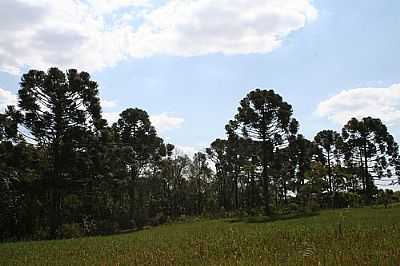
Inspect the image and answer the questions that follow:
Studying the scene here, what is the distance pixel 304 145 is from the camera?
234ft

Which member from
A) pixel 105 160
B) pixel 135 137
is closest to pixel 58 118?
pixel 105 160

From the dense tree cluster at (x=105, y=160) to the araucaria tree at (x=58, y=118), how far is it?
0.08m

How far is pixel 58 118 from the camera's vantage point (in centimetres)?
3853

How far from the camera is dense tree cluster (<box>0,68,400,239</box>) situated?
37.8m

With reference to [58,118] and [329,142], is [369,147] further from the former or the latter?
[58,118]

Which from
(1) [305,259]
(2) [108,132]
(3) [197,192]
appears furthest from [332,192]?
(1) [305,259]

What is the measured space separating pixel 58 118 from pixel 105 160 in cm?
543

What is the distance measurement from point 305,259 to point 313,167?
126 feet

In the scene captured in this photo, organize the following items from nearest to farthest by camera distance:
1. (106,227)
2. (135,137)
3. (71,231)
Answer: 1. (71,231)
2. (106,227)
3. (135,137)

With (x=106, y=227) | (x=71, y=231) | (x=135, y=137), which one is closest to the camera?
(x=71, y=231)

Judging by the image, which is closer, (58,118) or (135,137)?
(58,118)

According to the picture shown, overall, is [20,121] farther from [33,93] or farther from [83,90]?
[83,90]

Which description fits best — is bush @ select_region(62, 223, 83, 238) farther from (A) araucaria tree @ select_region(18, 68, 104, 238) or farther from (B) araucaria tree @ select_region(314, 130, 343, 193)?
(B) araucaria tree @ select_region(314, 130, 343, 193)

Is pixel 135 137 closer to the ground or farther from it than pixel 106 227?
farther from it
